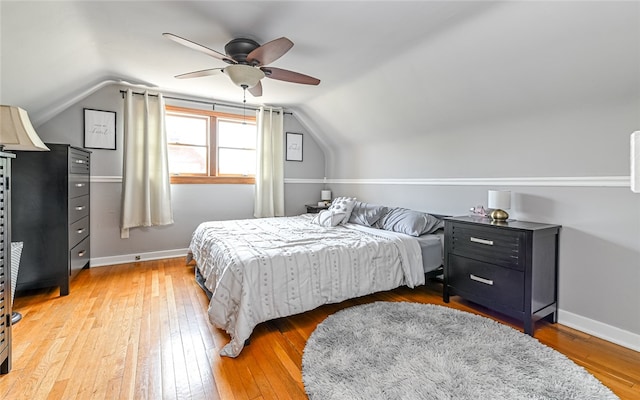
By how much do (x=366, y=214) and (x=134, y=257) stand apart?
3.16 m

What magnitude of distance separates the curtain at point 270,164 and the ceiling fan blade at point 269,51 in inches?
92.3

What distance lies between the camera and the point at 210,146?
4500mm

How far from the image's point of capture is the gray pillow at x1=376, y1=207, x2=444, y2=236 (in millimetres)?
3072

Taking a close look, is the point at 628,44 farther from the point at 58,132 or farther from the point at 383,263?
the point at 58,132

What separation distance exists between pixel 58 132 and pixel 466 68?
14.8 feet

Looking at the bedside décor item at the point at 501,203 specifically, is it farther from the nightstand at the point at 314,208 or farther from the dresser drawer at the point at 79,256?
the dresser drawer at the point at 79,256

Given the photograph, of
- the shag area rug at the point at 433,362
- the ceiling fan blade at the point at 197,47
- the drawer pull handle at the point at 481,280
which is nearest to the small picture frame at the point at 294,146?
the ceiling fan blade at the point at 197,47

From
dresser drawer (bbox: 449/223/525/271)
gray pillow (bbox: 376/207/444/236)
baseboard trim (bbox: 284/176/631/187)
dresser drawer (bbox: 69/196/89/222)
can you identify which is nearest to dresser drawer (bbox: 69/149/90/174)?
dresser drawer (bbox: 69/196/89/222)

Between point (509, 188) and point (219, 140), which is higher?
point (219, 140)

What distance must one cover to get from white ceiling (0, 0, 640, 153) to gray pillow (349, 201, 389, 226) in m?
1.14

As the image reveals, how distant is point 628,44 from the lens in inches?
71.0

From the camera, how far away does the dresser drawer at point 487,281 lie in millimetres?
2227

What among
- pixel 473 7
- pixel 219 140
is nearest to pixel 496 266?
pixel 473 7

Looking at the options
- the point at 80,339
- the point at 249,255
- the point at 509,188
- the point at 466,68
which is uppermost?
the point at 466,68
